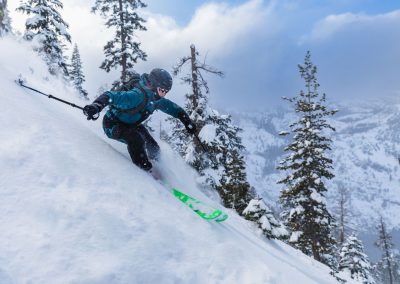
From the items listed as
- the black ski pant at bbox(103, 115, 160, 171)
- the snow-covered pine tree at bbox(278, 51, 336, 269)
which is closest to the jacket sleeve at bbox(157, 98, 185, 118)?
the black ski pant at bbox(103, 115, 160, 171)

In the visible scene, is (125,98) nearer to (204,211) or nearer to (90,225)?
(204,211)

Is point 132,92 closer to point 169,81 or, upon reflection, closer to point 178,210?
point 169,81

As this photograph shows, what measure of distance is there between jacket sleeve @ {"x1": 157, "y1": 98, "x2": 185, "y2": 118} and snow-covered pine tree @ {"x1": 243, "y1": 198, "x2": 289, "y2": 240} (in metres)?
5.67

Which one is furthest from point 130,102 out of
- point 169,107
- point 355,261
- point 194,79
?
point 355,261

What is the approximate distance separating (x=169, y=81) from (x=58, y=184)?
10.7 ft

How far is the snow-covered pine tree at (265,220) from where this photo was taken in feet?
38.6

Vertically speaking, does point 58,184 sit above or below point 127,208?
below

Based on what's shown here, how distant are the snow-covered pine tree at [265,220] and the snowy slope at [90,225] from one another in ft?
22.9

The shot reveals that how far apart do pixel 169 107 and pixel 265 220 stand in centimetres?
600

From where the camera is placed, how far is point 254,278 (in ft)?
13.1

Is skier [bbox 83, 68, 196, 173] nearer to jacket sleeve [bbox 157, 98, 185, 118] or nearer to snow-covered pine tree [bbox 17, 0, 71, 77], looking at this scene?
jacket sleeve [bbox 157, 98, 185, 118]

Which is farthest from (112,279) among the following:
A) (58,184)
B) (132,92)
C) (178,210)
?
(132,92)

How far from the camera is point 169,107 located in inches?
316

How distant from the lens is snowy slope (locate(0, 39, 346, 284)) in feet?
10.6
